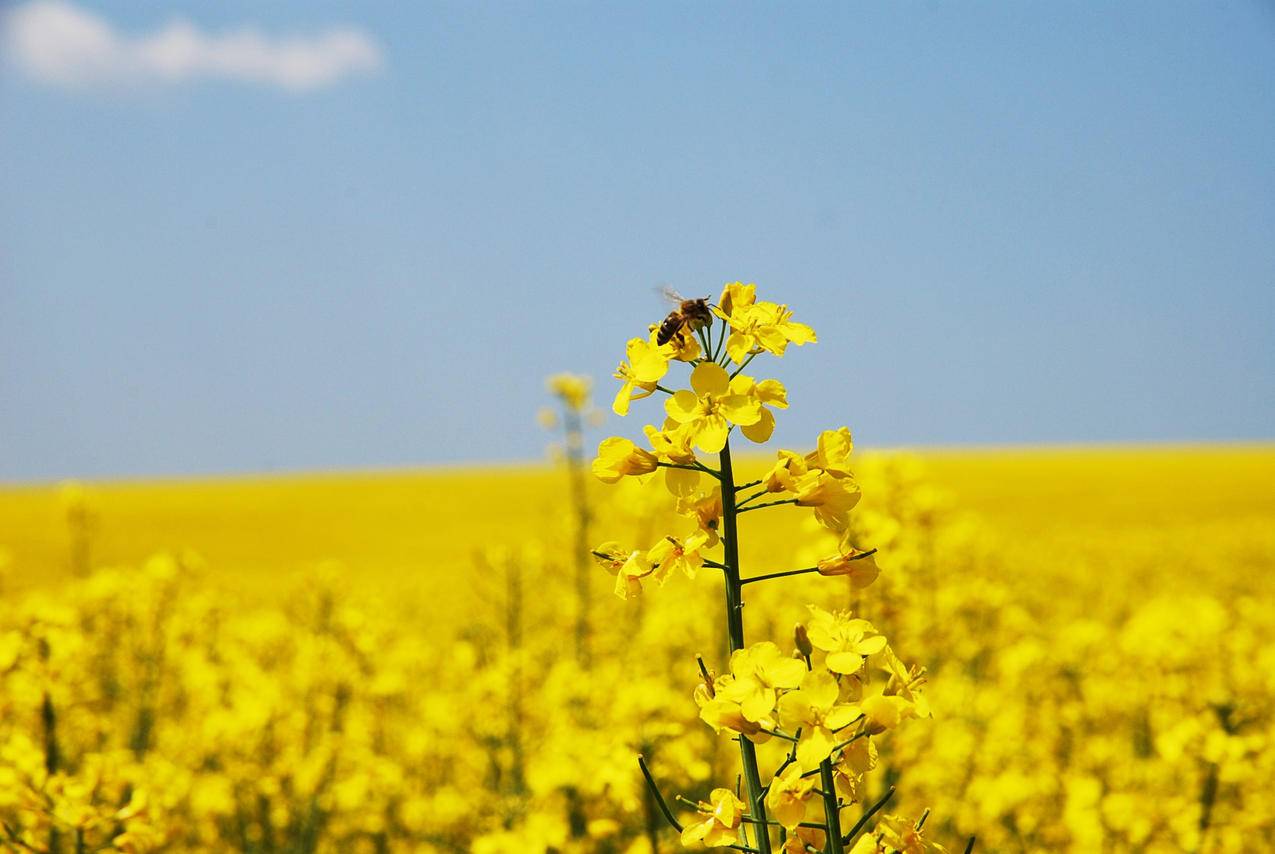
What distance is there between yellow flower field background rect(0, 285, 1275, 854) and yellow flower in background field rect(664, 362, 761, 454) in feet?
0.04

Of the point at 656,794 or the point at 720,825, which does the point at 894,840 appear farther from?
the point at 656,794

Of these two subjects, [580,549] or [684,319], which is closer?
[684,319]

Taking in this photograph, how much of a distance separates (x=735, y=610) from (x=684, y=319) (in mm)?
460

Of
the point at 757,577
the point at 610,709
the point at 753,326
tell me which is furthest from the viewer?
the point at 610,709

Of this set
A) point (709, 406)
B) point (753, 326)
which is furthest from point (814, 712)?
point (753, 326)

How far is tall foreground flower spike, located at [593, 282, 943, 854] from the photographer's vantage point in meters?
1.54

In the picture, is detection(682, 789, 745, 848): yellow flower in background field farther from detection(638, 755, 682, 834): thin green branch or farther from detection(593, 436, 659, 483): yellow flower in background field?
detection(593, 436, 659, 483): yellow flower in background field

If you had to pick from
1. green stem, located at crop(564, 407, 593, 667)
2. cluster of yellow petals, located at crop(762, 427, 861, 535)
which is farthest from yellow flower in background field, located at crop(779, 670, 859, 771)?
green stem, located at crop(564, 407, 593, 667)

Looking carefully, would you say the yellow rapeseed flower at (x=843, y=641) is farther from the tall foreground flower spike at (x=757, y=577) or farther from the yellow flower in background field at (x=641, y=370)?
the yellow flower in background field at (x=641, y=370)

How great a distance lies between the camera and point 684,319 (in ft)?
5.47

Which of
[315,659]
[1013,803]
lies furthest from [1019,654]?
[315,659]

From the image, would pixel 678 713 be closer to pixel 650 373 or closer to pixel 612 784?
pixel 612 784

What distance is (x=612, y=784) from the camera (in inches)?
123

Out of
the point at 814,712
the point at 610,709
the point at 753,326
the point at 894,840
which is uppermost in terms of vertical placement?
the point at 753,326
